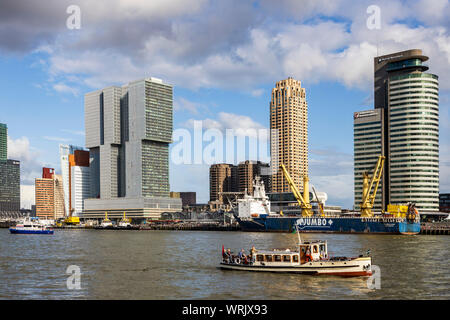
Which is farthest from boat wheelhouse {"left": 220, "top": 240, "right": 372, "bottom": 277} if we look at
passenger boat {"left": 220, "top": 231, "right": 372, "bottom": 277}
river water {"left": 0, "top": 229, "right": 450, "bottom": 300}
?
river water {"left": 0, "top": 229, "right": 450, "bottom": 300}

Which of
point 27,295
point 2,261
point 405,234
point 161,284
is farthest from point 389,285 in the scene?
point 405,234

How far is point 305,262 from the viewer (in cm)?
6656

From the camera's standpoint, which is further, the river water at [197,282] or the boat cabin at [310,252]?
the boat cabin at [310,252]

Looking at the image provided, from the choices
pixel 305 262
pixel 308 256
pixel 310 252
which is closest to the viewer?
pixel 305 262

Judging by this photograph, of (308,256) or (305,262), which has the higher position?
(308,256)

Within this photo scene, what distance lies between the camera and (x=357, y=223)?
199m

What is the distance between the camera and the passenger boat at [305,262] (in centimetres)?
6438

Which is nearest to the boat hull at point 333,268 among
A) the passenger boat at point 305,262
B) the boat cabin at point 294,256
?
the passenger boat at point 305,262

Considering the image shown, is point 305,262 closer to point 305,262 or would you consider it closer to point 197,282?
point 305,262

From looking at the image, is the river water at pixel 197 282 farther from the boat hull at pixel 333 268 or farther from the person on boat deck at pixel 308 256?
the person on boat deck at pixel 308 256

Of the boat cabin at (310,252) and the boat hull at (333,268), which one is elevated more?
the boat cabin at (310,252)

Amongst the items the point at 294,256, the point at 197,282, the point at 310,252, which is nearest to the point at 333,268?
the point at 310,252

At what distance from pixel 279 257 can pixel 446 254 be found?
45.1 meters
